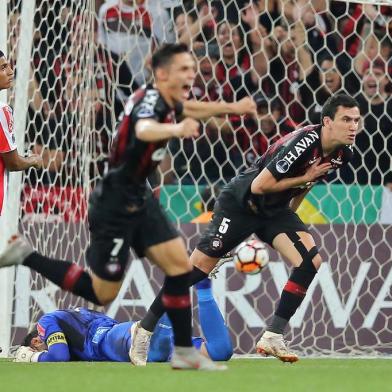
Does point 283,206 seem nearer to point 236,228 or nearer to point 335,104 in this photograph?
point 236,228

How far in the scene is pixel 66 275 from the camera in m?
6.24

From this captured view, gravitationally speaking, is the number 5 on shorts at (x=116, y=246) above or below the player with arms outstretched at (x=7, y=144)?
below

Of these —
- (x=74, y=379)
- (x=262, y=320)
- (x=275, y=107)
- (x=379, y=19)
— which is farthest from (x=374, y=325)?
(x=74, y=379)

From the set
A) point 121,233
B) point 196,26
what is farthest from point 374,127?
point 121,233

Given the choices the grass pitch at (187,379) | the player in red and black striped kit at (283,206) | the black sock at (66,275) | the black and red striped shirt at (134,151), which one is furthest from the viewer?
the player in red and black striped kit at (283,206)

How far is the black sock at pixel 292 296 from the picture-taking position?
7418 mm

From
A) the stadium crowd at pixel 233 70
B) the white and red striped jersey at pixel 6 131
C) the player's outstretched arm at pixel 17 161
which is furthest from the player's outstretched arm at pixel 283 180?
the stadium crowd at pixel 233 70

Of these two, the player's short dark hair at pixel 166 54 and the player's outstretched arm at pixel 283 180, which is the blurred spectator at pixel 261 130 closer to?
the player's outstretched arm at pixel 283 180

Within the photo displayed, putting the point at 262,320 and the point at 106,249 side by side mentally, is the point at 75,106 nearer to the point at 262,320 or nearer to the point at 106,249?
the point at 262,320

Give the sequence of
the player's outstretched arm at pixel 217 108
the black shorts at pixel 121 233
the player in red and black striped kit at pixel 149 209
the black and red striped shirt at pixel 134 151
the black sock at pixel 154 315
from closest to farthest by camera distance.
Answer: the player's outstretched arm at pixel 217 108 → the black and red striped shirt at pixel 134 151 → the player in red and black striped kit at pixel 149 209 → the black shorts at pixel 121 233 → the black sock at pixel 154 315

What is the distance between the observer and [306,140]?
24.4 ft

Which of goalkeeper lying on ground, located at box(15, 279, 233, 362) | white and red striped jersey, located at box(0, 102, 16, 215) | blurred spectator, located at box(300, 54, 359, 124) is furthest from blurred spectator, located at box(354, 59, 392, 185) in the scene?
white and red striped jersey, located at box(0, 102, 16, 215)

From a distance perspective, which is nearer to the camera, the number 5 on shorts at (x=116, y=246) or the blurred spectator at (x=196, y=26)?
the number 5 on shorts at (x=116, y=246)

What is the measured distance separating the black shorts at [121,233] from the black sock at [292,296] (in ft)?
5.32
